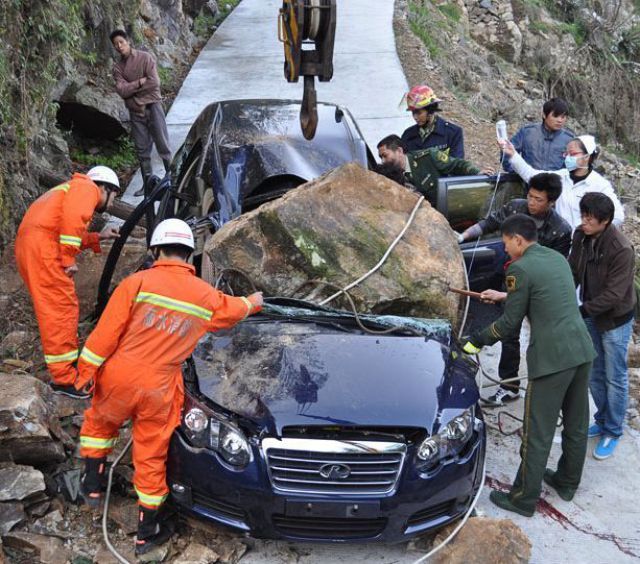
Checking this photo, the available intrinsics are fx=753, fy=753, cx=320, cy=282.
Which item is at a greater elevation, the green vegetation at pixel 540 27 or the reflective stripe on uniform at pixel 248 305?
the reflective stripe on uniform at pixel 248 305

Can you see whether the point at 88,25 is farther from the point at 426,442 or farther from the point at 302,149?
the point at 426,442

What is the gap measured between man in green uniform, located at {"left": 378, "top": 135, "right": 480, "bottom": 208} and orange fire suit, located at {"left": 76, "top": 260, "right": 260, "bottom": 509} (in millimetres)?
2578

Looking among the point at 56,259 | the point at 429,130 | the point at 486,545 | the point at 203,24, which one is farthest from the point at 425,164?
the point at 203,24

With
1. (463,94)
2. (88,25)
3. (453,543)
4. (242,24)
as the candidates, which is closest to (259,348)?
(453,543)

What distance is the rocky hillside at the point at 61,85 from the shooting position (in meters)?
6.18

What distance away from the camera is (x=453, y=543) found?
3.82 meters

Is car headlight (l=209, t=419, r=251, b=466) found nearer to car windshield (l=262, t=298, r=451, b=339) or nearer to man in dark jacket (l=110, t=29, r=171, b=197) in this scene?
car windshield (l=262, t=298, r=451, b=339)

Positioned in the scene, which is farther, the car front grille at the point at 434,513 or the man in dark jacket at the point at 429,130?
the man in dark jacket at the point at 429,130

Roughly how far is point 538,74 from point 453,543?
13725 millimetres

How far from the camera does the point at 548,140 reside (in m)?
6.11

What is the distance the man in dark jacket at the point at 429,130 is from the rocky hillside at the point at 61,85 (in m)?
3.16

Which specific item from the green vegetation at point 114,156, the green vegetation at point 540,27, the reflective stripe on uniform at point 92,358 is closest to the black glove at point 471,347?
the reflective stripe on uniform at point 92,358

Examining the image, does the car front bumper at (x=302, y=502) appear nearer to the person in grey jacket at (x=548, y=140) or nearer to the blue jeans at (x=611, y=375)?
the blue jeans at (x=611, y=375)

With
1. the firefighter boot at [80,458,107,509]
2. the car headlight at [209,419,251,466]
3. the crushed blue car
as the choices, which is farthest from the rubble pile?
the car headlight at [209,419,251,466]
